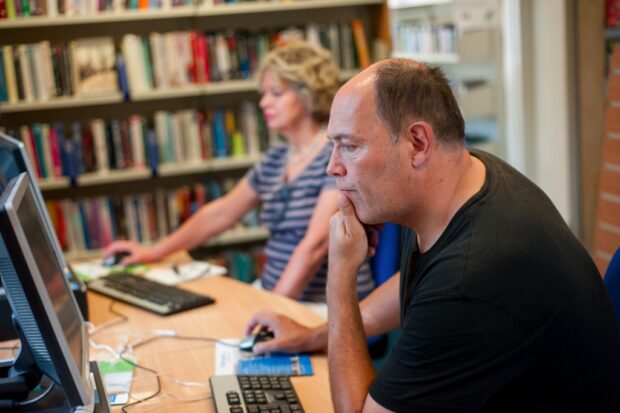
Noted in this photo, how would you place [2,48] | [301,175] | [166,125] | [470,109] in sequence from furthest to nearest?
[470,109]
[166,125]
[2,48]
[301,175]

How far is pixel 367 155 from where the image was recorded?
4.71 feet

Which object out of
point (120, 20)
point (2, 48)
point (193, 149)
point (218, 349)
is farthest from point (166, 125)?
point (218, 349)

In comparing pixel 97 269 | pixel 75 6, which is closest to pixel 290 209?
pixel 97 269

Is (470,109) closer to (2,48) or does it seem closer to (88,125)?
(88,125)

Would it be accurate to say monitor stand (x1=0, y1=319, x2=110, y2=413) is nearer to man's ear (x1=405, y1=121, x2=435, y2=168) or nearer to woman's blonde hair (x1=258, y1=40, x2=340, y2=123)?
man's ear (x1=405, y1=121, x2=435, y2=168)

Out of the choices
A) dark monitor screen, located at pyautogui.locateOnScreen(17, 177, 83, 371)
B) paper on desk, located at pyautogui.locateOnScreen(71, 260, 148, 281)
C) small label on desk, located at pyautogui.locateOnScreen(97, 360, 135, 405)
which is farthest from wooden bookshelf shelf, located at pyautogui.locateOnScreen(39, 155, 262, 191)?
dark monitor screen, located at pyautogui.locateOnScreen(17, 177, 83, 371)

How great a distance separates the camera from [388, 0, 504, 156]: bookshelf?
14.2 feet

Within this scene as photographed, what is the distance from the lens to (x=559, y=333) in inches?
51.0

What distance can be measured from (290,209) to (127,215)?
1.59 m

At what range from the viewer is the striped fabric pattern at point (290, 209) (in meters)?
2.73

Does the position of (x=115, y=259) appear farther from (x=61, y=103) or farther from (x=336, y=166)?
(x=336, y=166)

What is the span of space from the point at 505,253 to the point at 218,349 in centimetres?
89

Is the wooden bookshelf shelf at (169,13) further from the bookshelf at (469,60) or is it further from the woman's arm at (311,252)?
the woman's arm at (311,252)

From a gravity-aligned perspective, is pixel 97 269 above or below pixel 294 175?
below
